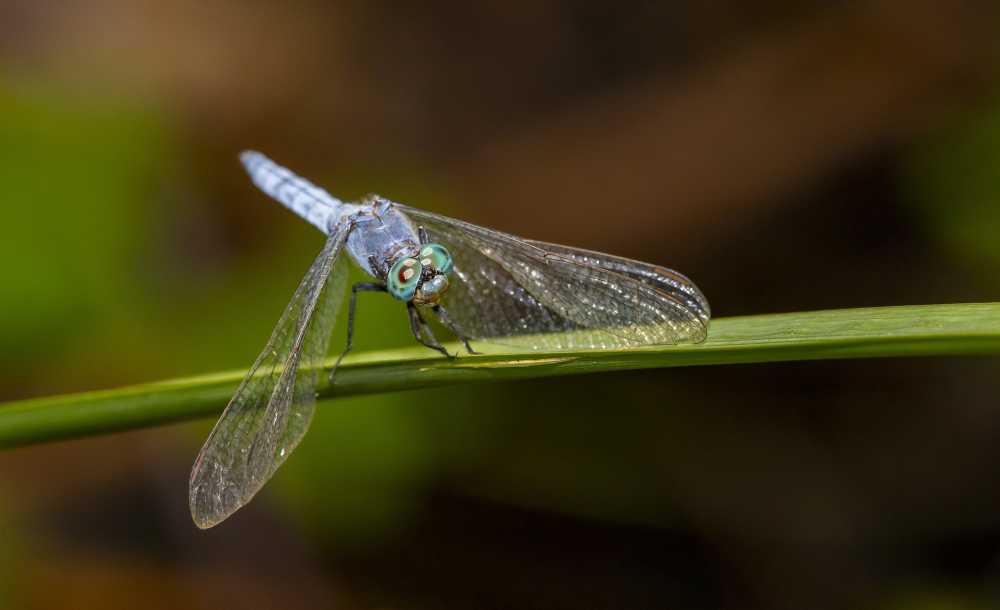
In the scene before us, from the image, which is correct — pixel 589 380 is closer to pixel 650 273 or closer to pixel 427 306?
pixel 427 306

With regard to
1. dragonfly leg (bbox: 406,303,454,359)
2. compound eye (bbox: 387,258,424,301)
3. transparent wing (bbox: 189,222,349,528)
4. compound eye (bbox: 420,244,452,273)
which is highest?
compound eye (bbox: 420,244,452,273)

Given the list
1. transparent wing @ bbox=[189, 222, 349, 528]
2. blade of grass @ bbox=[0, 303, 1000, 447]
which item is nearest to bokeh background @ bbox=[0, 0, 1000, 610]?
transparent wing @ bbox=[189, 222, 349, 528]

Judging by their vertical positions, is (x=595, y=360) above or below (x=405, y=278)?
below

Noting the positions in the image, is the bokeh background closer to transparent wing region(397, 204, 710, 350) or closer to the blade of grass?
transparent wing region(397, 204, 710, 350)

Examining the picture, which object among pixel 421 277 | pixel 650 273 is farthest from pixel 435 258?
pixel 650 273

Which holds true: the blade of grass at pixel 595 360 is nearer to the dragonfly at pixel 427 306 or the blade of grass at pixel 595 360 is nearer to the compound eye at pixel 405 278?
the dragonfly at pixel 427 306

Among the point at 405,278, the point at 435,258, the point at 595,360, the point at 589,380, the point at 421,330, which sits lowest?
the point at 595,360
